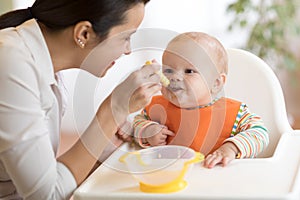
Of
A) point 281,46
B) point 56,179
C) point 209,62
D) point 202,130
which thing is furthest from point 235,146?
point 281,46

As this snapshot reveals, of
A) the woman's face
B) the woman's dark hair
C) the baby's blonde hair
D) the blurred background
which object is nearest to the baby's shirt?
the baby's blonde hair

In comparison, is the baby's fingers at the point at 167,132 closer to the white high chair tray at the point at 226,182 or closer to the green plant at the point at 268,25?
the white high chair tray at the point at 226,182

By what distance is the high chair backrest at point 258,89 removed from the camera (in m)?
1.58

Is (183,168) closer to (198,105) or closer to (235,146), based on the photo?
(235,146)

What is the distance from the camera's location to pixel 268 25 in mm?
3020

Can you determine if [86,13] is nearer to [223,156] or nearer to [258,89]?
[223,156]

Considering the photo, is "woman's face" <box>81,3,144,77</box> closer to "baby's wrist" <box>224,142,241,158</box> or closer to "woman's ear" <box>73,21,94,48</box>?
"woman's ear" <box>73,21,94,48</box>

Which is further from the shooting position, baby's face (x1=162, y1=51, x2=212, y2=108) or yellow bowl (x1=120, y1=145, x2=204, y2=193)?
baby's face (x1=162, y1=51, x2=212, y2=108)

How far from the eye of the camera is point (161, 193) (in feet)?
3.59

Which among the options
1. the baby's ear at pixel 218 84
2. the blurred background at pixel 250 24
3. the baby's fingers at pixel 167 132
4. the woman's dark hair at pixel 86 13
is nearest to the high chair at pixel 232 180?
the baby's fingers at pixel 167 132

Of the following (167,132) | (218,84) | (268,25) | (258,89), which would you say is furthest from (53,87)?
(268,25)

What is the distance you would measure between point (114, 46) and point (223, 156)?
0.35 m

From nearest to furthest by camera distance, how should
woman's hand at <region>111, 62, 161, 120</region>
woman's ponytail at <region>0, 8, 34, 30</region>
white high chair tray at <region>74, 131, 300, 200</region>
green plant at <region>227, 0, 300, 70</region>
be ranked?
1. white high chair tray at <region>74, 131, 300, 200</region>
2. woman's hand at <region>111, 62, 161, 120</region>
3. woman's ponytail at <region>0, 8, 34, 30</region>
4. green plant at <region>227, 0, 300, 70</region>

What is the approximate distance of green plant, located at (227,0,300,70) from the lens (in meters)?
2.99
